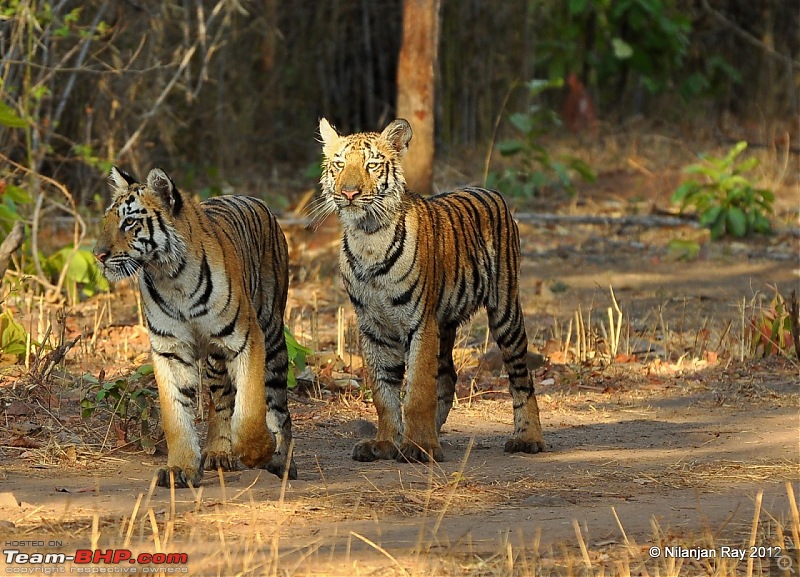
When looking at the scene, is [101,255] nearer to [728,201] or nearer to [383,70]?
[728,201]

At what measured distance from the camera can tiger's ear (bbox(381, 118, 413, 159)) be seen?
21.3ft

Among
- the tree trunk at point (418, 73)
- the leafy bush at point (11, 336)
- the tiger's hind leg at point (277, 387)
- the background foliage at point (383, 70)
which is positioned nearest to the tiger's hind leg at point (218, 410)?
the tiger's hind leg at point (277, 387)

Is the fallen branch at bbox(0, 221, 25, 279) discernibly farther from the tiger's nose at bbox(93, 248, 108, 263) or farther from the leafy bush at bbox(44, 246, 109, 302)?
the tiger's nose at bbox(93, 248, 108, 263)

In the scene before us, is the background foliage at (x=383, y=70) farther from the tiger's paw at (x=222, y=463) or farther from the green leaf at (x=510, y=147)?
the tiger's paw at (x=222, y=463)

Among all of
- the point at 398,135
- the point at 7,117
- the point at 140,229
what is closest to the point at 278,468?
the point at 140,229

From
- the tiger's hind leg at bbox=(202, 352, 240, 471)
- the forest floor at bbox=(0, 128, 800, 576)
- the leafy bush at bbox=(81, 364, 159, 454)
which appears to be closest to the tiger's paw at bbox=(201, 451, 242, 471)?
the tiger's hind leg at bbox=(202, 352, 240, 471)

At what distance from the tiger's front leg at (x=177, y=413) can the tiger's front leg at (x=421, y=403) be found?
3.89ft

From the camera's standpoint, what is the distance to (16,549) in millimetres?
4438

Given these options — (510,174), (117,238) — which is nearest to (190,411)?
(117,238)

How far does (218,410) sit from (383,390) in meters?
0.89

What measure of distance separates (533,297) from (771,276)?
8.64ft

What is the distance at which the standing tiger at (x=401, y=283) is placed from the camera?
6301 millimetres

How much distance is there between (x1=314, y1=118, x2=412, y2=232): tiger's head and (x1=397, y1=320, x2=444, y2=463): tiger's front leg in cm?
64

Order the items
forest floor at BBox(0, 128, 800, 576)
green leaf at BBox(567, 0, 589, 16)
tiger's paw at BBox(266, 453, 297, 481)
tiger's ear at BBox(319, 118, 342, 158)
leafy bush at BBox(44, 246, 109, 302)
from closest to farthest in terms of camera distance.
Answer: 1. forest floor at BBox(0, 128, 800, 576)
2. tiger's paw at BBox(266, 453, 297, 481)
3. tiger's ear at BBox(319, 118, 342, 158)
4. leafy bush at BBox(44, 246, 109, 302)
5. green leaf at BBox(567, 0, 589, 16)
